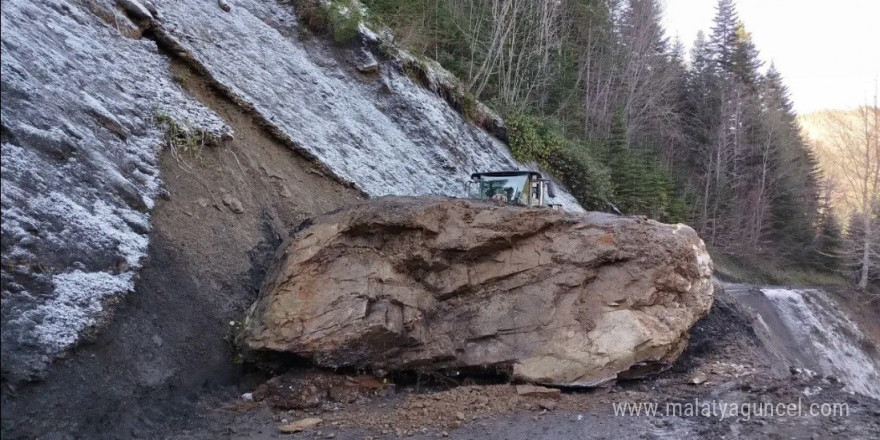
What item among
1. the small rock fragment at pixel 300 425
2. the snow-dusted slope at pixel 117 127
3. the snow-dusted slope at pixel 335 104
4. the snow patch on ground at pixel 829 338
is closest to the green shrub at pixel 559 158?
the snow-dusted slope at pixel 335 104

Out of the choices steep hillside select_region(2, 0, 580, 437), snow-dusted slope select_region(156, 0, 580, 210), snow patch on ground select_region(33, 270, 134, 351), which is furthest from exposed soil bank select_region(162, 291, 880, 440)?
snow-dusted slope select_region(156, 0, 580, 210)

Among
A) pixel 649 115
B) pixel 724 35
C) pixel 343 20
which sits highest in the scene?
pixel 724 35

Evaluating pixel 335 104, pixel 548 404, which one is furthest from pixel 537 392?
pixel 335 104

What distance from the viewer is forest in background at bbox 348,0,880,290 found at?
17.9m

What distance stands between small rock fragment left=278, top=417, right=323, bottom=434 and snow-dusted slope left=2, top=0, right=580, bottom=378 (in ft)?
5.58

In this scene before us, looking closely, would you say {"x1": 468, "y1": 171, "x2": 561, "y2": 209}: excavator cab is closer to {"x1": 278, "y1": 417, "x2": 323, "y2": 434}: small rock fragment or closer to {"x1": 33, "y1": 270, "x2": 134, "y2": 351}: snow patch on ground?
{"x1": 278, "y1": 417, "x2": 323, "y2": 434}: small rock fragment

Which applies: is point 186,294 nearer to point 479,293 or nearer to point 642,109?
point 479,293

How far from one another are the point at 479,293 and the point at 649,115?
26.1 meters

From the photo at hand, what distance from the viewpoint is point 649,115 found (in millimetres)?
29422

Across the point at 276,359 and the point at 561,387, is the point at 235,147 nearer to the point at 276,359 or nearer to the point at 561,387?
the point at 276,359

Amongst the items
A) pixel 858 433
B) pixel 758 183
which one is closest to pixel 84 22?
pixel 858 433

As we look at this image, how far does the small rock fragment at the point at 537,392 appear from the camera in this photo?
18.4 feet

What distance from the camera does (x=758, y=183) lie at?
108ft

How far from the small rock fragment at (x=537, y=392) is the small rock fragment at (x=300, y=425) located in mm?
1949
